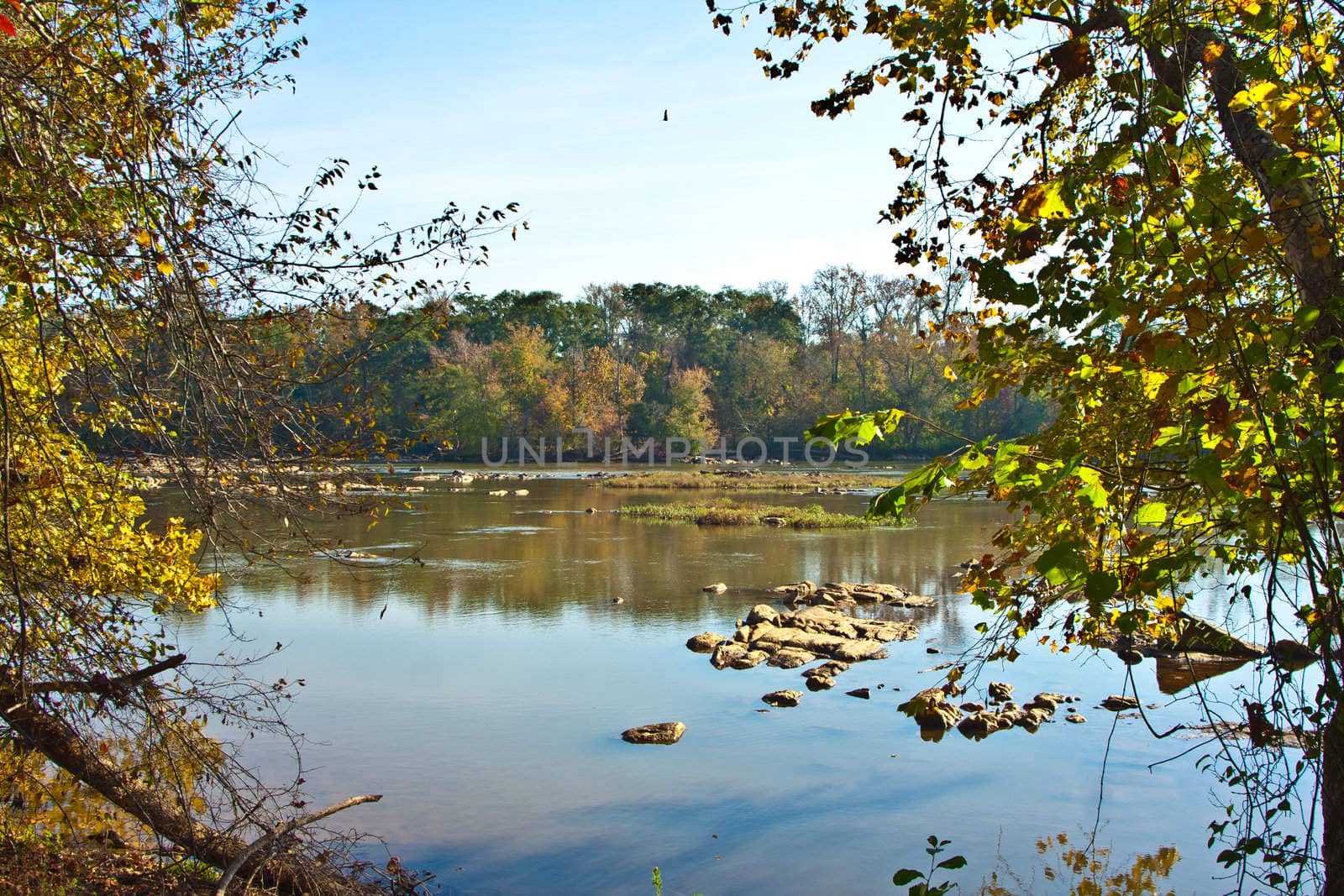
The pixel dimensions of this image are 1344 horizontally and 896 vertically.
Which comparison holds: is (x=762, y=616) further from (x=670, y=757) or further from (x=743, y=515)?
(x=743, y=515)

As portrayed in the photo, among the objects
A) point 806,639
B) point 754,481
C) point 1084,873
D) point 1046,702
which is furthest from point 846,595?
point 754,481

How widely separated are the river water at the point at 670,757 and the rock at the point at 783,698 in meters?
0.13

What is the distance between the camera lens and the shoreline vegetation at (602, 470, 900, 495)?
4231 cm

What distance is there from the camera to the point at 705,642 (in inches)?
539

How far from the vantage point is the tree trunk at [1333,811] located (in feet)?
12.1

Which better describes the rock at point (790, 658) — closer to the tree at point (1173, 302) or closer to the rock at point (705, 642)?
the rock at point (705, 642)

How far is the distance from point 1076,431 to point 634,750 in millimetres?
6097

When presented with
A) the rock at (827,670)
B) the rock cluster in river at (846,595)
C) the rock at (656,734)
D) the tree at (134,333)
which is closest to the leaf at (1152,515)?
→ the tree at (134,333)

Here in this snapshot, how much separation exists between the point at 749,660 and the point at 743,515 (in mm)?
17058

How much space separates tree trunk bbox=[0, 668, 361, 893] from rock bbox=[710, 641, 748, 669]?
24.8 feet

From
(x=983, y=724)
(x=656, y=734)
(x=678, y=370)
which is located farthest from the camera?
(x=678, y=370)

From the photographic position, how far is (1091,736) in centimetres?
1011

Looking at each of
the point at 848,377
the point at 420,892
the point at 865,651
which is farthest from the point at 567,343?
the point at 420,892

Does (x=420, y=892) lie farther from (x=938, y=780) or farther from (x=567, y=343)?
(x=567, y=343)
